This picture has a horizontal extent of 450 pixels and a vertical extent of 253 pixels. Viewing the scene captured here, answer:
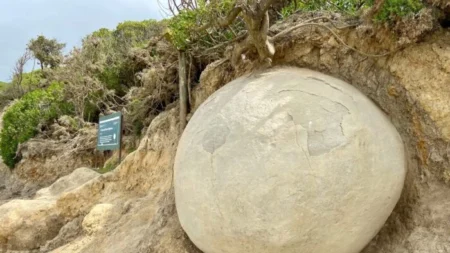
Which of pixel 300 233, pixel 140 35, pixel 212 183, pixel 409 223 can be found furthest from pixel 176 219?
pixel 140 35

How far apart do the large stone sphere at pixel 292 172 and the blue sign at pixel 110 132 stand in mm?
3403

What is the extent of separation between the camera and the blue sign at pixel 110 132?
7086 millimetres

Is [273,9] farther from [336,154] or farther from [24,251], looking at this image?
[24,251]

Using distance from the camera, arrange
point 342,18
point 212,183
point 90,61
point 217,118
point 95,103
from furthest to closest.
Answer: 1. point 90,61
2. point 95,103
3. point 342,18
4. point 217,118
5. point 212,183

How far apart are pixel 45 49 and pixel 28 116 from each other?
12.9 metres

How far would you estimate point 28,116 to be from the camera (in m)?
12.8

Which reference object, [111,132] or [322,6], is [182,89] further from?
[322,6]

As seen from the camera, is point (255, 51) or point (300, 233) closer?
point (300, 233)

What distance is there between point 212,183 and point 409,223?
165 cm

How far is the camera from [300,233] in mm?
3357

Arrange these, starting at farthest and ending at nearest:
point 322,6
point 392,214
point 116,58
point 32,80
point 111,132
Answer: point 32,80
point 116,58
point 111,132
point 322,6
point 392,214

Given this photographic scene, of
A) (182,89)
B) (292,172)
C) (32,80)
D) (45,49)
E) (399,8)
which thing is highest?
(45,49)

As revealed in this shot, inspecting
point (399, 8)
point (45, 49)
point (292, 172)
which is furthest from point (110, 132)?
point (45, 49)

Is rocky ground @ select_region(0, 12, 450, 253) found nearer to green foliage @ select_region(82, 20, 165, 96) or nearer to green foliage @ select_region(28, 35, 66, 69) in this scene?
green foliage @ select_region(82, 20, 165, 96)
